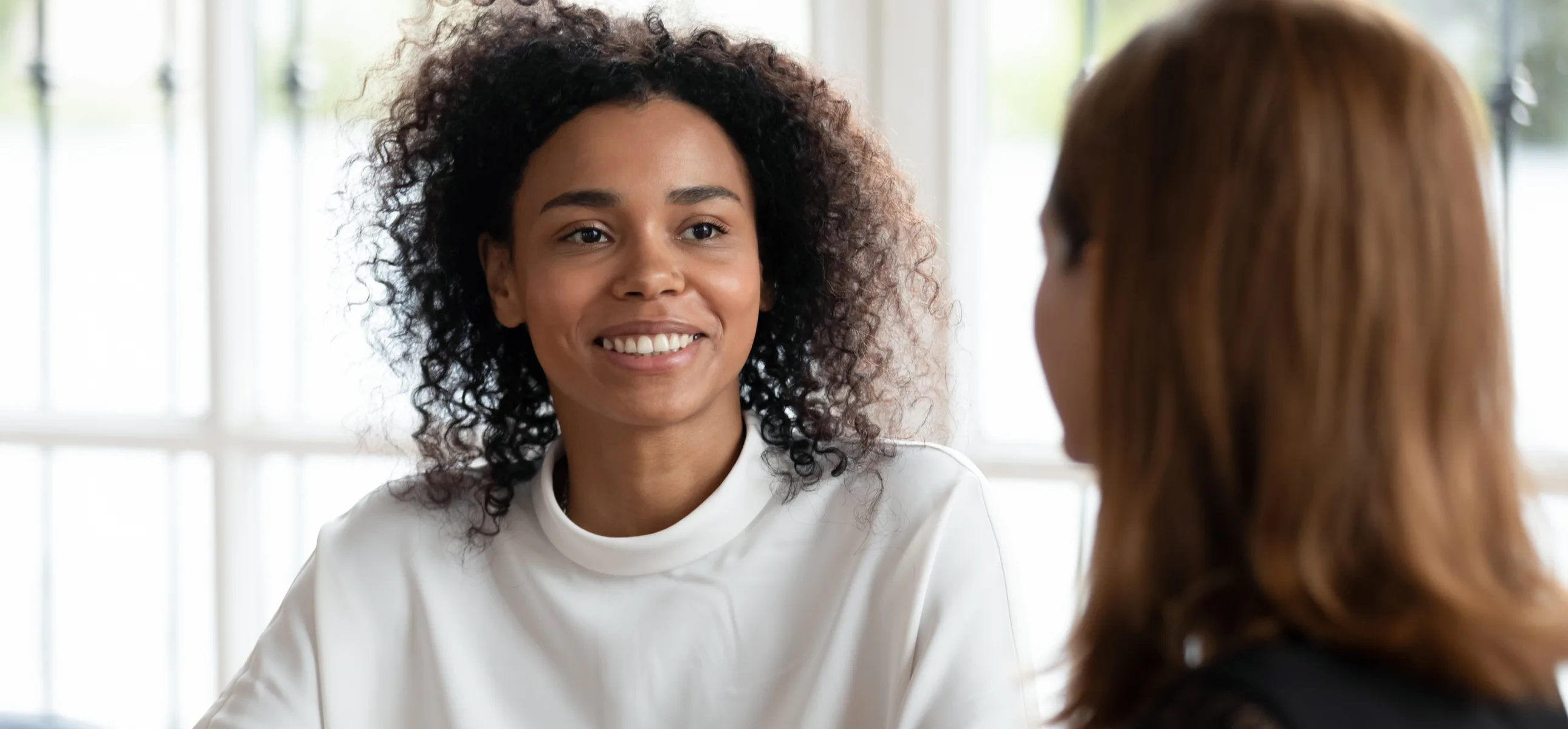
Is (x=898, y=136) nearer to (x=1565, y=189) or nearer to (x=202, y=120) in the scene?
(x=1565, y=189)

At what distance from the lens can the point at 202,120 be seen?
311cm

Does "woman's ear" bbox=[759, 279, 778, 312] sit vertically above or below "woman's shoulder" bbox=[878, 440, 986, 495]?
above

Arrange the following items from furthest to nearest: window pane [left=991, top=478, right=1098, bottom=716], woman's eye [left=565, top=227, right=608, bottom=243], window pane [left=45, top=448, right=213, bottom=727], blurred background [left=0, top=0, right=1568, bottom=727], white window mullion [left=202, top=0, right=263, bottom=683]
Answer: window pane [left=45, top=448, right=213, bottom=727] → white window mullion [left=202, top=0, right=263, bottom=683] → window pane [left=991, top=478, right=1098, bottom=716] → blurred background [left=0, top=0, right=1568, bottom=727] → woman's eye [left=565, top=227, right=608, bottom=243]

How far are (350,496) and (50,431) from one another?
0.71 m

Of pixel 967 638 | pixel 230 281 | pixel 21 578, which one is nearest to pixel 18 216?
pixel 230 281

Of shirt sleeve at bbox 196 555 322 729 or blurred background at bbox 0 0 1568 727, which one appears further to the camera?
blurred background at bbox 0 0 1568 727

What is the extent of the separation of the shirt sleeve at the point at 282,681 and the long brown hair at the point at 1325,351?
1152 millimetres

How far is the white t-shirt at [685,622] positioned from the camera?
1673 mm

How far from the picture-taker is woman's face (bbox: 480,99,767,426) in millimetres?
1693

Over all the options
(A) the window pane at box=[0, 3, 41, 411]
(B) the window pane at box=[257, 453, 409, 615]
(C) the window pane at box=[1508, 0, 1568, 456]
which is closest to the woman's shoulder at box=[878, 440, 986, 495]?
(C) the window pane at box=[1508, 0, 1568, 456]

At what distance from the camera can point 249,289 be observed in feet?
10.1

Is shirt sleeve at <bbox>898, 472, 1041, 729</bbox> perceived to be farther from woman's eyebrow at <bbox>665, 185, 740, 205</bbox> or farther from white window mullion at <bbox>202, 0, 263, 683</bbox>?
white window mullion at <bbox>202, 0, 263, 683</bbox>

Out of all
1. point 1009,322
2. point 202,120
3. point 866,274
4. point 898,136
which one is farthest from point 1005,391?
point 202,120

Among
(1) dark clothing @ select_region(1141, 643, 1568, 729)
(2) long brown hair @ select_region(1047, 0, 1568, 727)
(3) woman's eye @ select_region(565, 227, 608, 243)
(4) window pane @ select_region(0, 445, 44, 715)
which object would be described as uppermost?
(3) woman's eye @ select_region(565, 227, 608, 243)
